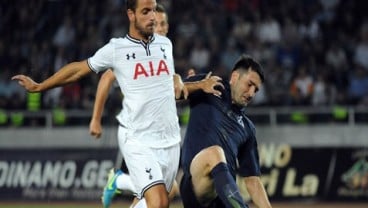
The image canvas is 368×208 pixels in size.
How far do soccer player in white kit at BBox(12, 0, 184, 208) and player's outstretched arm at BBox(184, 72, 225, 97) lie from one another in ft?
0.85

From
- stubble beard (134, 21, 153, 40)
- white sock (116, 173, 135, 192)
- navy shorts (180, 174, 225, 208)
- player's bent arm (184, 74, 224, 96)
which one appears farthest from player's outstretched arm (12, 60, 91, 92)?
white sock (116, 173, 135, 192)

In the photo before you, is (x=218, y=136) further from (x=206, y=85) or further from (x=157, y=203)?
(x=157, y=203)

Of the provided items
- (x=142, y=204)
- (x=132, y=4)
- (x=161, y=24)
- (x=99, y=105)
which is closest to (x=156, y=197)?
(x=142, y=204)

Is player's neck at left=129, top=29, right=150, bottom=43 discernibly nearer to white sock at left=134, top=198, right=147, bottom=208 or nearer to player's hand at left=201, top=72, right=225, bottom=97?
player's hand at left=201, top=72, right=225, bottom=97

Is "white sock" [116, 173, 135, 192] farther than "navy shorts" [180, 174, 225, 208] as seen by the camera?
Yes

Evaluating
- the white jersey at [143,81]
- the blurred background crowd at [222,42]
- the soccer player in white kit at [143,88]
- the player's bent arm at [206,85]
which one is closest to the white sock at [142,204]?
the soccer player in white kit at [143,88]

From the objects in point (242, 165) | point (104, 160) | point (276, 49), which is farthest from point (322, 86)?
point (242, 165)

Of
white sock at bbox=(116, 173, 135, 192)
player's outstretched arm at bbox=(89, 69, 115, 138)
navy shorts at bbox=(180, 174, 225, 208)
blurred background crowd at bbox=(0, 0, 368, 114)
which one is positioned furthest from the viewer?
Result: blurred background crowd at bbox=(0, 0, 368, 114)

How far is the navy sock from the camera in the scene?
26.2 ft

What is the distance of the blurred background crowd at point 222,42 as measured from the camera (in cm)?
1823

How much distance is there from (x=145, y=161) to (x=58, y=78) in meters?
0.98

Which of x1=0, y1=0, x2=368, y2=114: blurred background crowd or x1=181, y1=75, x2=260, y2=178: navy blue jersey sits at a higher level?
x1=181, y1=75, x2=260, y2=178: navy blue jersey

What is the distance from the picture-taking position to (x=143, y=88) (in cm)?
812

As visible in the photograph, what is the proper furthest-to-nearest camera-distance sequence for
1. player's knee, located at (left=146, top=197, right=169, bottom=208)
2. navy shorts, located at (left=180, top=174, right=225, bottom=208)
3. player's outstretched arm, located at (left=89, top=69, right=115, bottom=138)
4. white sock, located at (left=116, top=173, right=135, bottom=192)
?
white sock, located at (left=116, top=173, right=135, bottom=192)
player's outstretched arm, located at (left=89, top=69, right=115, bottom=138)
navy shorts, located at (left=180, top=174, right=225, bottom=208)
player's knee, located at (left=146, top=197, right=169, bottom=208)
